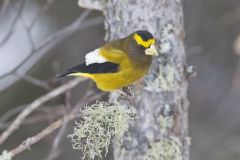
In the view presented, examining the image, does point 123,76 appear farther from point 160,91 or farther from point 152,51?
point 160,91

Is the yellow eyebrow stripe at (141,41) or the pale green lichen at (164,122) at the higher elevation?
the yellow eyebrow stripe at (141,41)

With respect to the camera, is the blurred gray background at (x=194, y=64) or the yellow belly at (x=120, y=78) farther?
the blurred gray background at (x=194, y=64)

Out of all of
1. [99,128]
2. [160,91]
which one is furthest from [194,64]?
[99,128]

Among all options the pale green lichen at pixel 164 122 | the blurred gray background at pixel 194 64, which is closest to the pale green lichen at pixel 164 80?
the pale green lichen at pixel 164 122

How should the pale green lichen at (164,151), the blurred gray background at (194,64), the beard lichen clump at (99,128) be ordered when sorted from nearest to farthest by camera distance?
the beard lichen clump at (99,128) < the pale green lichen at (164,151) < the blurred gray background at (194,64)

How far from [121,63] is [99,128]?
548 mm

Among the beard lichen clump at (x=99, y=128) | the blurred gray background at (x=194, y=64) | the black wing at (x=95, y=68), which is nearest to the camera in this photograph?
the beard lichen clump at (x=99, y=128)

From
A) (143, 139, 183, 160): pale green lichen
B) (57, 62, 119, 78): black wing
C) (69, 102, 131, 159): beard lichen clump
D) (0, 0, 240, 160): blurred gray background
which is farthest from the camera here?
(0, 0, 240, 160): blurred gray background

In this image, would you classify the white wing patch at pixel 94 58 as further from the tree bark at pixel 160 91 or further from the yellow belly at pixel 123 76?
the tree bark at pixel 160 91

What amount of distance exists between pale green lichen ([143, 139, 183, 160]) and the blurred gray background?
3.09 metres

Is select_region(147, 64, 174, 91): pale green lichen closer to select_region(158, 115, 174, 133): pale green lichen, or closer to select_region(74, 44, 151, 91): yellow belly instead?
select_region(158, 115, 174, 133): pale green lichen

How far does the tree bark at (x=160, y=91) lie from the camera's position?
4066mm

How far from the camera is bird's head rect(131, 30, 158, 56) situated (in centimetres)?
379

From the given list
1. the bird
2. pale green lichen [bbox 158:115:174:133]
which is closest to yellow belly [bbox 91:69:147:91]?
the bird
